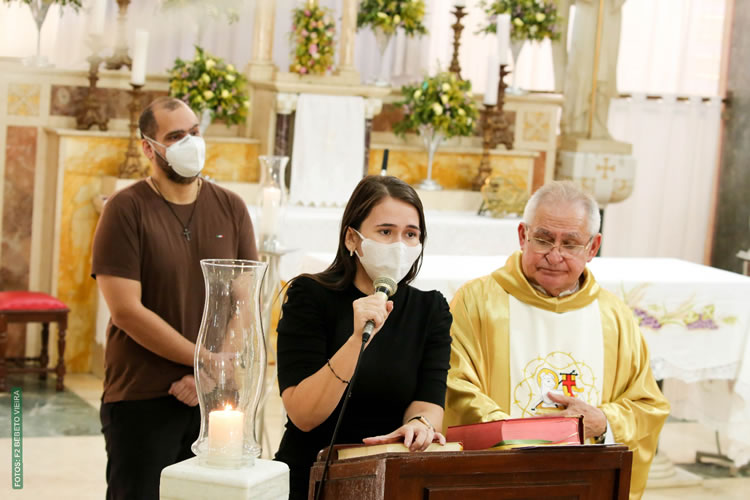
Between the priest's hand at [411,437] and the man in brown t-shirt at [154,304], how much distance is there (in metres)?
1.01

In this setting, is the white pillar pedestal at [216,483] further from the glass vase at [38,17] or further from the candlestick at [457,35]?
the candlestick at [457,35]

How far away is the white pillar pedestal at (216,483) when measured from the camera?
1860 mm

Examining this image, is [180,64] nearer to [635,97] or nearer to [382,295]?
[635,97]

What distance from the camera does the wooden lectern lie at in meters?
1.76

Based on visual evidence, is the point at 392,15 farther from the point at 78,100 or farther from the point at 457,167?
the point at 78,100

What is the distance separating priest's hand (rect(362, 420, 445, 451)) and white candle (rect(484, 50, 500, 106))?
17.6 feet

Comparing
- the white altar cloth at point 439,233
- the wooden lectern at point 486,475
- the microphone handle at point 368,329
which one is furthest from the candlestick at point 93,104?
the wooden lectern at point 486,475

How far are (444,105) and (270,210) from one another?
3537 millimetres

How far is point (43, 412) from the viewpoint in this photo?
6.08 m

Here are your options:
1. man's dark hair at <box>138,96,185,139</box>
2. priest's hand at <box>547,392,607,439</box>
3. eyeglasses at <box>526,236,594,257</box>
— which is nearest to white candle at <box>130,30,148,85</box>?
man's dark hair at <box>138,96,185,139</box>

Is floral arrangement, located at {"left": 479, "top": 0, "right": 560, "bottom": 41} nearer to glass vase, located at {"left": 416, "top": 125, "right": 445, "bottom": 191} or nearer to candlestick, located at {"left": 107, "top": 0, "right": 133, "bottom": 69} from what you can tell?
glass vase, located at {"left": 416, "top": 125, "right": 445, "bottom": 191}

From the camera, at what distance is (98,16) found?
6875 mm

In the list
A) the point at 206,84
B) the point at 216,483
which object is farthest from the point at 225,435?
the point at 206,84

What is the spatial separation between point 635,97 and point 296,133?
3.56m
